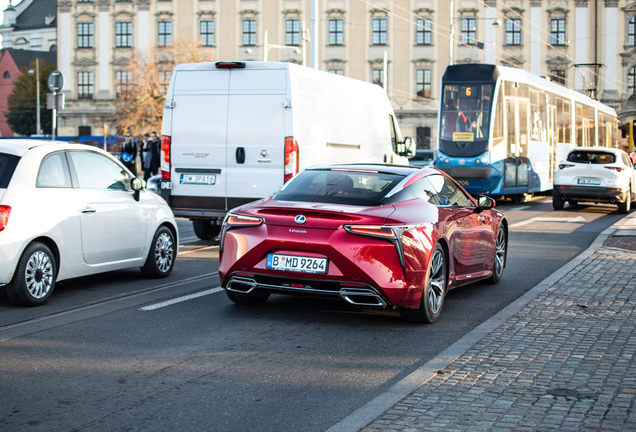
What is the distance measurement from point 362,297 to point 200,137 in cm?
621

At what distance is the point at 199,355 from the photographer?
19.1ft

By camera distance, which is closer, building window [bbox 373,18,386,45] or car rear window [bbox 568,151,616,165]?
car rear window [bbox 568,151,616,165]

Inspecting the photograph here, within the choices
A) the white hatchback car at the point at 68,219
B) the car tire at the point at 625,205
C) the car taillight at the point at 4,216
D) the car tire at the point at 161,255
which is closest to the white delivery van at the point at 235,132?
the car tire at the point at 161,255

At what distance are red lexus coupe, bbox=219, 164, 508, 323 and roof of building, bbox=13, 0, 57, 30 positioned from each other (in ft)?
363

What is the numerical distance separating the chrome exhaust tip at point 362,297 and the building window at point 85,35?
→ 72.6 meters

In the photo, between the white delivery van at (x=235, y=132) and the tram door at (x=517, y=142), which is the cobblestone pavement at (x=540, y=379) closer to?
the white delivery van at (x=235, y=132)

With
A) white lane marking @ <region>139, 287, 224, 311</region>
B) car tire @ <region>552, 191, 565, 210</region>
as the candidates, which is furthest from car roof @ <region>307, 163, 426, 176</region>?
car tire @ <region>552, 191, 565, 210</region>

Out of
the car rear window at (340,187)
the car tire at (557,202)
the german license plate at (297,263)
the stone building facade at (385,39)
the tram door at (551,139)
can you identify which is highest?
the stone building facade at (385,39)

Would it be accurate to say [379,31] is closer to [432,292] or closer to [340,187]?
[340,187]

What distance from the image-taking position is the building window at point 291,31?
70.8m

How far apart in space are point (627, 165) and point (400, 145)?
25.4 feet

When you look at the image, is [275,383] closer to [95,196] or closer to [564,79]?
[95,196]

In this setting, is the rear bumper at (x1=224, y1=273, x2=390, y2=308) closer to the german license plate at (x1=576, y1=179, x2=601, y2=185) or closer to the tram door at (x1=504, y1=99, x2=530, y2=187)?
the german license plate at (x1=576, y1=179, x2=601, y2=185)

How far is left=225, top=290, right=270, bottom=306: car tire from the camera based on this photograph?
7613mm
